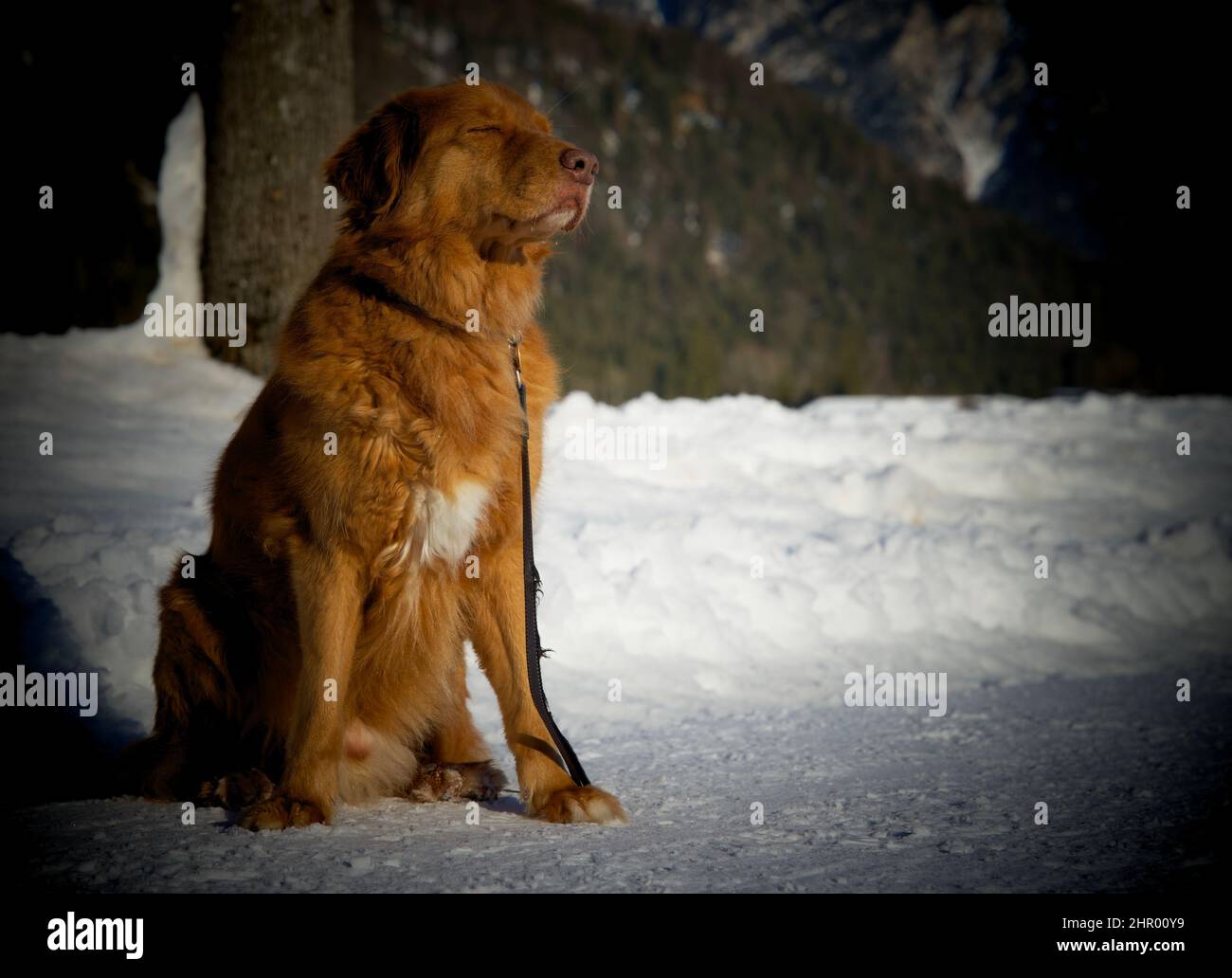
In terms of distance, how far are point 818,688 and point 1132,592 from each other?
2710 mm

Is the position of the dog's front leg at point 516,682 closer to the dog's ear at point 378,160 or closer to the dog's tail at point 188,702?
the dog's tail at point 188,702

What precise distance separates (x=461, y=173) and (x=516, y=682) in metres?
1.51

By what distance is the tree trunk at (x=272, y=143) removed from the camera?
5.98 m

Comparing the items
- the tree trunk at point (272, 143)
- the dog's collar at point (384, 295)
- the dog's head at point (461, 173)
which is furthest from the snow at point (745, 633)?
the dog's head at point (461, 173)

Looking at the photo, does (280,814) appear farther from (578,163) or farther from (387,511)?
(578,163)

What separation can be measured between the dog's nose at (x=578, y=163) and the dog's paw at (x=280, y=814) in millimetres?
1901

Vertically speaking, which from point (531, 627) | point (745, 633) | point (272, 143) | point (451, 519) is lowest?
point (745, 633)

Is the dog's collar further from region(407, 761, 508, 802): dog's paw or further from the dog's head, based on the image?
region(407, 761, 508, 802): dog's paw

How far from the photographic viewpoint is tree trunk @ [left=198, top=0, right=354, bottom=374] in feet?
19.6

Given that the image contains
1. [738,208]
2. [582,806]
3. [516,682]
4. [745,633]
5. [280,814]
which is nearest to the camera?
[280,814]

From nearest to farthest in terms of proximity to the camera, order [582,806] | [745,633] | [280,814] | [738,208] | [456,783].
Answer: [280,814] < [582,806] < [456,783] < [745,633] < [738,208]

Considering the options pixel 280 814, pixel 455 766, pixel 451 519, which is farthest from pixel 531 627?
pixel 280 814

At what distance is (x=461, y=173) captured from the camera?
114 inches
